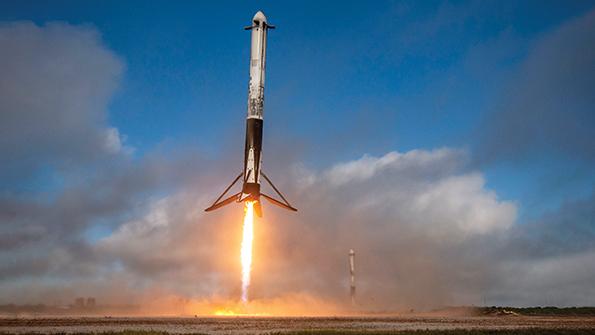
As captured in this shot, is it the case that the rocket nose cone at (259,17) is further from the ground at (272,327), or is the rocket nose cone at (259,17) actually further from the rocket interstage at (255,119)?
the ground at (272,327)

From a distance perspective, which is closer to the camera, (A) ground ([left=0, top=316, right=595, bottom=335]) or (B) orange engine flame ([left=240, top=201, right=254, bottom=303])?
(A) ground ([left=0, top=316, right=595, bottom=335])

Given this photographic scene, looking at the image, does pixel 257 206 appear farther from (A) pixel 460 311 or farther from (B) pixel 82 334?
(A) pixel 460 311

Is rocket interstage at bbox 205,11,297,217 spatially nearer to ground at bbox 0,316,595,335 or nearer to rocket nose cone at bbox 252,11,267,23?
rocket nose cone at bbox 252,11,267,23

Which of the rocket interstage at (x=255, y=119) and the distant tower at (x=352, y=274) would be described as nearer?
the rocket interstage at (x=255, y=119)

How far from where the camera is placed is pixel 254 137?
7338 cm

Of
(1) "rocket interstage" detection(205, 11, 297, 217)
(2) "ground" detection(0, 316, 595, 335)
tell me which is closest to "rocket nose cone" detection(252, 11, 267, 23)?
(1) "rocket interstage" detection(205, 11, 297, 217)

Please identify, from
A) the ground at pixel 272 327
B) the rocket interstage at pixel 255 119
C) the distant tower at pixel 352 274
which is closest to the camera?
the ground at pixel 272 327

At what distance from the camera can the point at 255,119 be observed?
73625mm

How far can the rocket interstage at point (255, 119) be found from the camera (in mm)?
73562

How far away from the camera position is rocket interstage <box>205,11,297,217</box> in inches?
2896

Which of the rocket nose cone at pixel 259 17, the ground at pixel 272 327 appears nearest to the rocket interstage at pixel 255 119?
the rocket nose cone at pixel 259 17

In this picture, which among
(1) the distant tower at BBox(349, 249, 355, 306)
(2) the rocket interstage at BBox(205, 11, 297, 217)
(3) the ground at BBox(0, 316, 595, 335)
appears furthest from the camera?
(1) the distant tower at BBox(349, 249, 355, 306)

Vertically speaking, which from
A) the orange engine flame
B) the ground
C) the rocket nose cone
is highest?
the rocket nose cone

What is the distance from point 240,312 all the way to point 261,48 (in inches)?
1815
